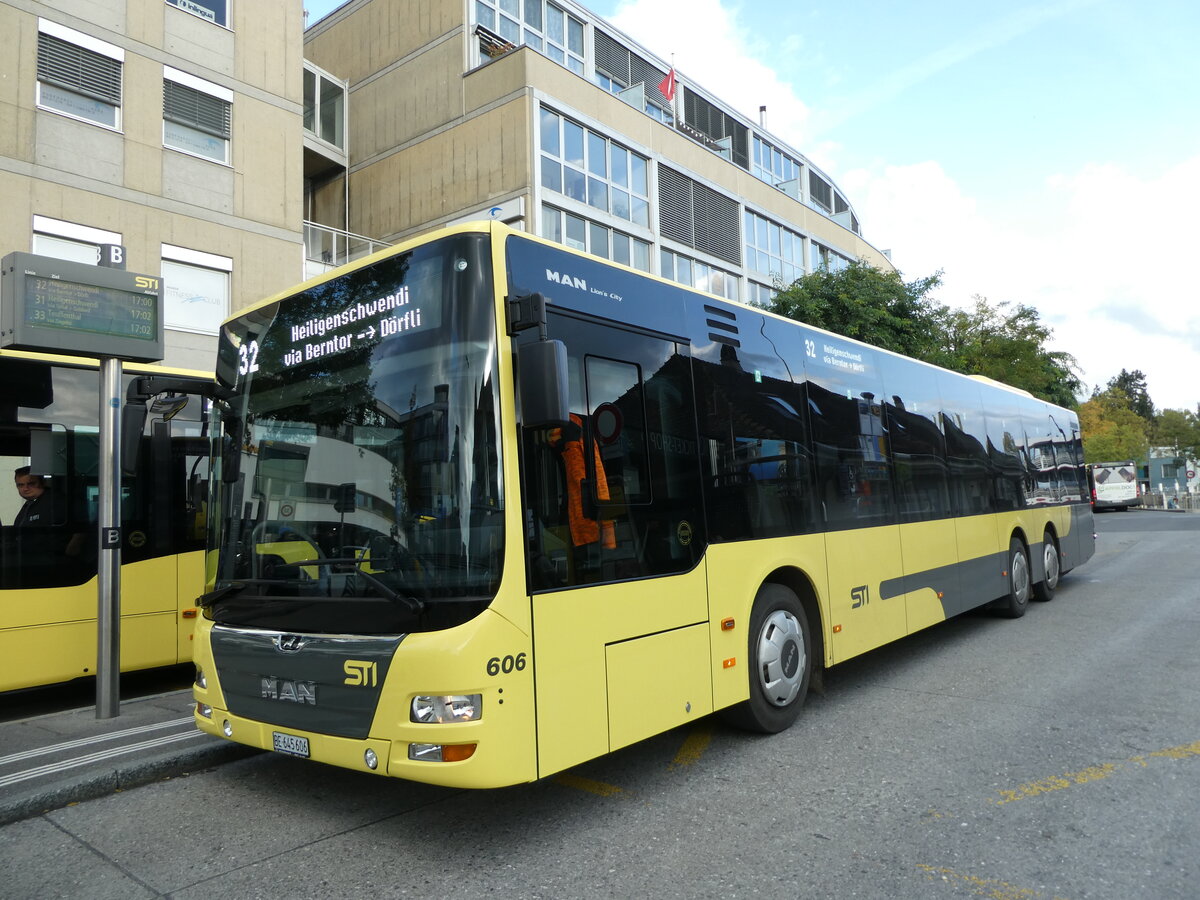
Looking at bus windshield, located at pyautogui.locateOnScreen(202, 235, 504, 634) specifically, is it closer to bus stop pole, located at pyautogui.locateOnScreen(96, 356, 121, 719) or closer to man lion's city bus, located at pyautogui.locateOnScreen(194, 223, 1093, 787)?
man lion's city bus, located at pyautogui.locateOnScreen(194, 223, 1093, 787)

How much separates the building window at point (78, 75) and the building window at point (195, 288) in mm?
2587

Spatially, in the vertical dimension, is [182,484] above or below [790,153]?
below

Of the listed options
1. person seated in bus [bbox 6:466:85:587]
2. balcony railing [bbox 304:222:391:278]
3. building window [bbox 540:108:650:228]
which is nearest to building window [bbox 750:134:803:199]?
building window [bbox 540:108:650:228]

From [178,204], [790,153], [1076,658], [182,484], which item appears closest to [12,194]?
[178,204]

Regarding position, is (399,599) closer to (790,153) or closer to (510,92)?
(510,92)

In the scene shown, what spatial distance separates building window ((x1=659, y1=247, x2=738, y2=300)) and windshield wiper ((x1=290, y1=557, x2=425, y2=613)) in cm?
2251

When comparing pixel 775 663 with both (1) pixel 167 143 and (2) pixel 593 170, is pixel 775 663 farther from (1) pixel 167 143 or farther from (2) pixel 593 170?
(2) pixel 593 170

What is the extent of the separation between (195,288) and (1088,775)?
55.4ft

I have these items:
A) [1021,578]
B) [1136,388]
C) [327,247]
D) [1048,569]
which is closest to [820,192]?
[327,247]

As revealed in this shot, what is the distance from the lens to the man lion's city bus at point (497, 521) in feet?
12.6

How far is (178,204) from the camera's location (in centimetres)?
1666

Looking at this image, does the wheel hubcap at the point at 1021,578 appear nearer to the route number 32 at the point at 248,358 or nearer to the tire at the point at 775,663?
the tire at the point at 775,663

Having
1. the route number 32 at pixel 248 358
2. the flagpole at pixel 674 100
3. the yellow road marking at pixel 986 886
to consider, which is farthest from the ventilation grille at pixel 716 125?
the yellow road marking at pixel 986 886

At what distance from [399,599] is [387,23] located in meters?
26.3
